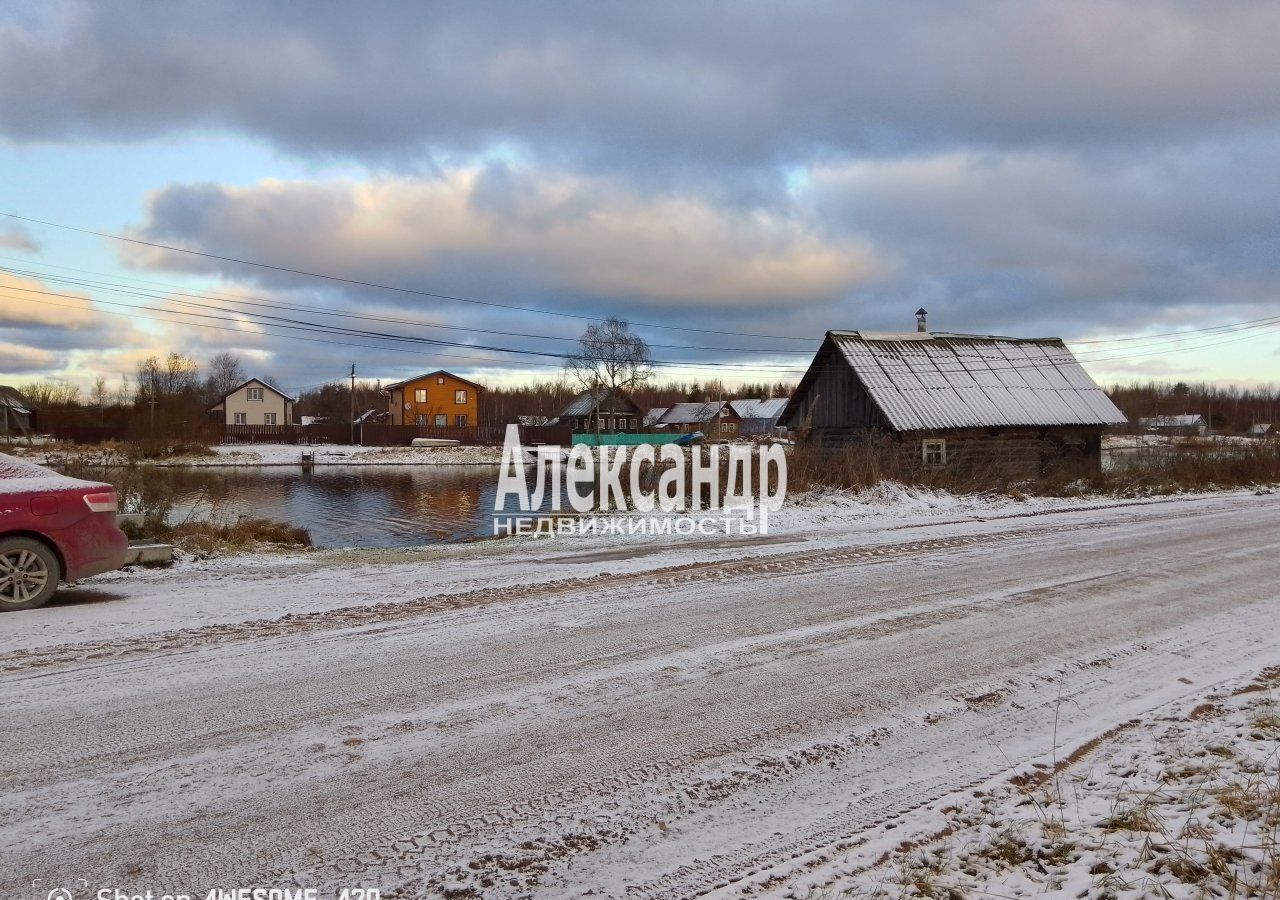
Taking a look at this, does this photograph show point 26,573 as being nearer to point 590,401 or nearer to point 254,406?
point 590,401

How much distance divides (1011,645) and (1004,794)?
3.24m

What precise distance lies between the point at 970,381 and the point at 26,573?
99.0 feet

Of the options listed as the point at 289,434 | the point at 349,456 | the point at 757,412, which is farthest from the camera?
the point at 757,412

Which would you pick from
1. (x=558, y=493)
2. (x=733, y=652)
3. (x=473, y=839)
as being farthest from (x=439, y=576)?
(x=558, y=493)

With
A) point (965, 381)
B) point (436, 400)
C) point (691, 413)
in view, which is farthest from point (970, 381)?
point (691, 413)

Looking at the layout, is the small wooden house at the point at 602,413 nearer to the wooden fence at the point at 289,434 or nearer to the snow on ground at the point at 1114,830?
the wooden fence at the point at 289,434

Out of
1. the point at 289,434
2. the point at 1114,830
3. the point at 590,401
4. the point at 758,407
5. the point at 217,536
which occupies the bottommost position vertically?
the point at 1114,830

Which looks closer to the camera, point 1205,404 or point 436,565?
point 436,565

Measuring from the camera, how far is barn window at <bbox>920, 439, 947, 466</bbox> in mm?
28083

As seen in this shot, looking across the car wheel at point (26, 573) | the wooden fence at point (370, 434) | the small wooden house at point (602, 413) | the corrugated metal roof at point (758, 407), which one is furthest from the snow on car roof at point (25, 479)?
the corrugated metal roof at point (758, 407)

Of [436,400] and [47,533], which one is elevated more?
[436,400]

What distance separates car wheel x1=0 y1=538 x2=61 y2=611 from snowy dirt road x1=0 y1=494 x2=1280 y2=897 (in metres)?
0.30

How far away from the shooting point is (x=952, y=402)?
97.0 ft

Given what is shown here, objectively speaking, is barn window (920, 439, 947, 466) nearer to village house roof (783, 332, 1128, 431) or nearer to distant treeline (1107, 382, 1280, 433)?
village house roof (783, 332, 1128, 431)
